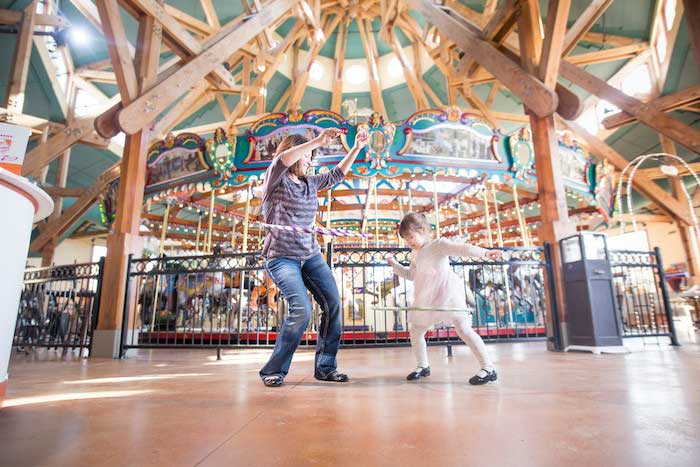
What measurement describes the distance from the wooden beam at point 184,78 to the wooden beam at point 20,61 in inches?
182

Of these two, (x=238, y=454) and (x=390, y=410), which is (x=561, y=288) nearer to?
(x=390, y=410)

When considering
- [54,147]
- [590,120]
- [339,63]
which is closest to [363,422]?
[54,147]

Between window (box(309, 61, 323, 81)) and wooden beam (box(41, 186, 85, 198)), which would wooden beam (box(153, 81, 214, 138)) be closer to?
wooden beam (box(41, 186, 85, 198))

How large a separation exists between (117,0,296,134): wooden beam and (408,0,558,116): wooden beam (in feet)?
8.93

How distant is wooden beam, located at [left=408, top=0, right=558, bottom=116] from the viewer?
4.76 m

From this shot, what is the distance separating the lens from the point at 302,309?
2162mm

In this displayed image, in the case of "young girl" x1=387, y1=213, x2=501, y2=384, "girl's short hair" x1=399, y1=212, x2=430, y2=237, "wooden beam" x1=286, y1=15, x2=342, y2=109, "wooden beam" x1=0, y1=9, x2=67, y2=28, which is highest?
"wooden beam" x1=286, y1=15, x2=342, y2=109

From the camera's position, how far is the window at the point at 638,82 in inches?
404

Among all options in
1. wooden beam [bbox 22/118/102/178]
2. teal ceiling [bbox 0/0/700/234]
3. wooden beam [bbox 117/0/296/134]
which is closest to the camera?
wooden beam [bbox 117/0/296/134]

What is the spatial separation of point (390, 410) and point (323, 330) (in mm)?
968

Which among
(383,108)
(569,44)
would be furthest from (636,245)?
(569,44)

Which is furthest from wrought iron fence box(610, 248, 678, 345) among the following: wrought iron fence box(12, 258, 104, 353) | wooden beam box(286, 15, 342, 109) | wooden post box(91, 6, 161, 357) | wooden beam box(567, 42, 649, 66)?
wooden beam box(286, 15, 342, 109)

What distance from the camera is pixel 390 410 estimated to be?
1.50 m

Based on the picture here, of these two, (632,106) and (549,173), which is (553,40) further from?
(632,106)
